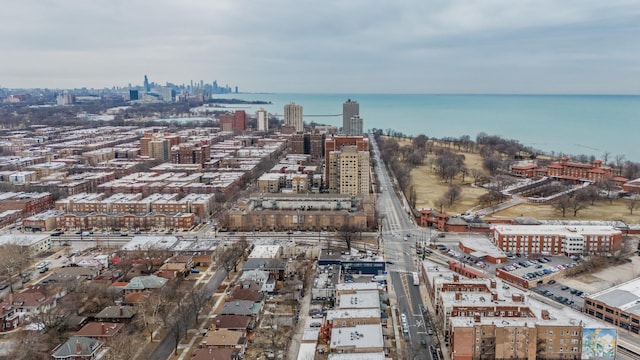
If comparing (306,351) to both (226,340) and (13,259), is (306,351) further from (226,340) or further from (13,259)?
(13,259)

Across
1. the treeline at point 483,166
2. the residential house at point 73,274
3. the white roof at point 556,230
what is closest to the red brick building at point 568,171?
the treeline at point 483,166

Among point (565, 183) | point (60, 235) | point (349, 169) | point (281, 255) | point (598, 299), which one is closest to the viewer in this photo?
point (598, 299)

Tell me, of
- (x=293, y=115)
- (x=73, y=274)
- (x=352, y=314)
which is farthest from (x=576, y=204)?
(x=293, y=115)

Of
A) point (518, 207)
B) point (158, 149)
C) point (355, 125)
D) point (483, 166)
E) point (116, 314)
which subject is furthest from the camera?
point (355, 125)

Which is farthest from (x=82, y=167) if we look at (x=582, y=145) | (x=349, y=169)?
(x=582, y=145)

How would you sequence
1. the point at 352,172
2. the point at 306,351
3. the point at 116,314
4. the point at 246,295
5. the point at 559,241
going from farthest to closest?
the point at 352,172 → the point at 559,241 → the point at 246,295 → the point at 116,314 → the point at 306,351

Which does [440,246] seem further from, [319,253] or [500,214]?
[500,214]
